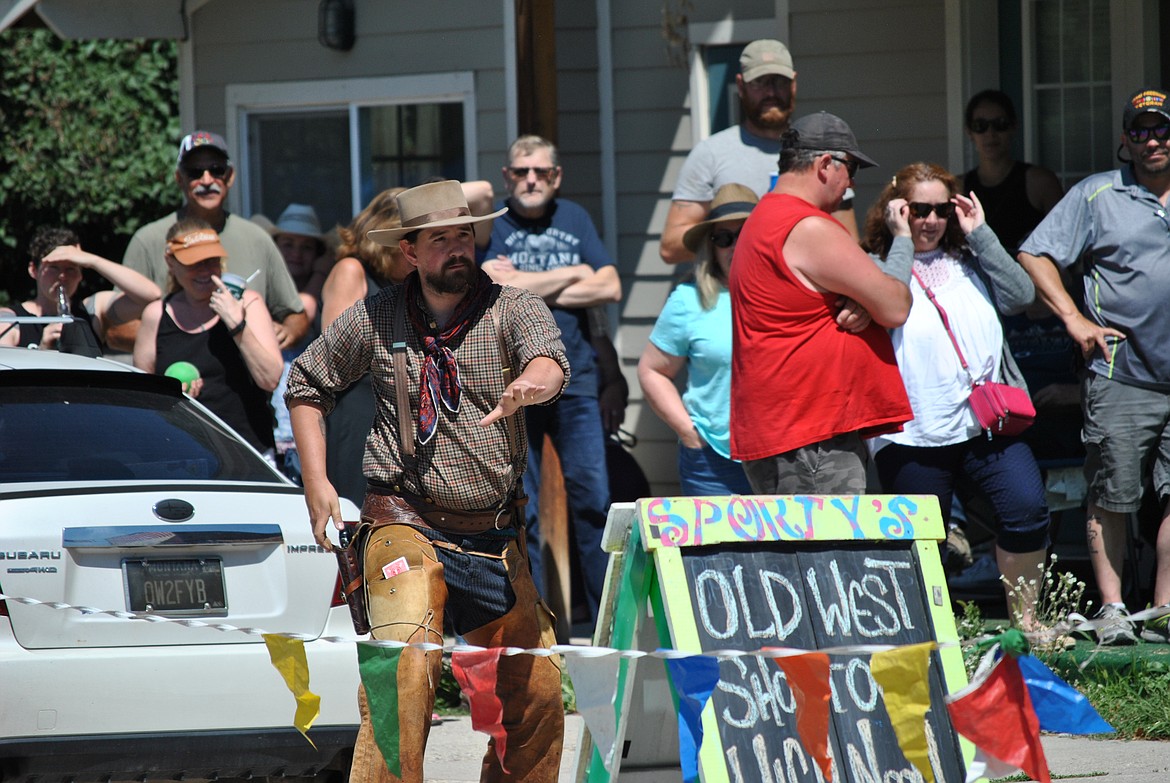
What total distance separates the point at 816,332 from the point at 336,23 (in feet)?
16.9

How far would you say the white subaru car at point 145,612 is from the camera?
15.4 ft

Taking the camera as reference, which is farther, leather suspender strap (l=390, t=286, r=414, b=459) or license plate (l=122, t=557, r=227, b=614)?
license plate (l=122, t=557, r=227, b=614)

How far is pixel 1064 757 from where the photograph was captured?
570 centimetres

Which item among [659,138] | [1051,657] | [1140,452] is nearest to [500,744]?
[1051,657]

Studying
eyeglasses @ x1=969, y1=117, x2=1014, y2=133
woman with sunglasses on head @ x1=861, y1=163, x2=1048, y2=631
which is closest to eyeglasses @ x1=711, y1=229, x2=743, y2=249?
woman with sunglasses on head @ x1=861, y1=163, x2=1048, y2=631

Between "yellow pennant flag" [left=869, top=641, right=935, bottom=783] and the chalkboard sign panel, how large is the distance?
2.11 feet

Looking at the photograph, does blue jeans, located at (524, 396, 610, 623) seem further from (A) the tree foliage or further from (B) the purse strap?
(A) the tree foliage

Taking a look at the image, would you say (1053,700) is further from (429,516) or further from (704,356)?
(704,356)

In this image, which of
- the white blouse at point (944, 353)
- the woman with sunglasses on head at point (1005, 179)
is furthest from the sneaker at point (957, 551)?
the woman with sunglasses on head at point (1005, 179)

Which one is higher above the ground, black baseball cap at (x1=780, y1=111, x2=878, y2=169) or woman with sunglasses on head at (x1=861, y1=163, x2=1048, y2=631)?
black baseball cap at (x1=780, y1=111, x2=878, y2=169)

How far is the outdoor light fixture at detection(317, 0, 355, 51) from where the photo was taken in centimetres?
938

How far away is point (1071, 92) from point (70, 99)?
47.2 feet

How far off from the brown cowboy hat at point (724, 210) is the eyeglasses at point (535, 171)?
3.44 feet

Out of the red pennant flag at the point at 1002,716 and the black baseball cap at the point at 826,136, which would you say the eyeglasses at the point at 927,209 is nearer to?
the black baseball cap at the point at 826,136
